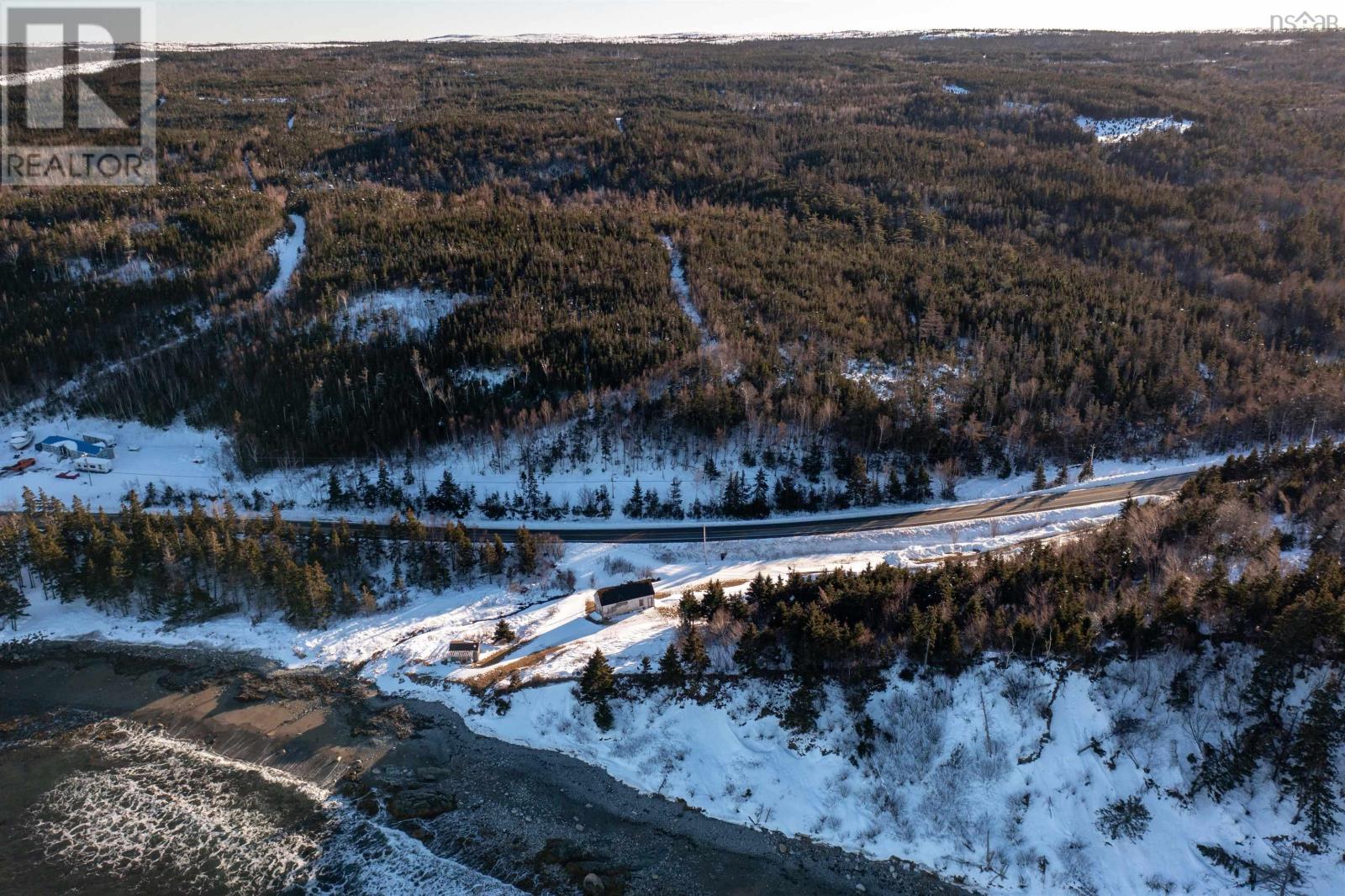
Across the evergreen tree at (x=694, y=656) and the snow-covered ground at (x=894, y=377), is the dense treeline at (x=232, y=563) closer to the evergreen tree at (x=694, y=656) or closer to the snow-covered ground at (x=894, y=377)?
the evergreen tree at (x=694, y=656)

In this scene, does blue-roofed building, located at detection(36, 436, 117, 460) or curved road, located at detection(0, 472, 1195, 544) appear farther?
blue-roofed building, located at detection(36, 436, 117, 460)

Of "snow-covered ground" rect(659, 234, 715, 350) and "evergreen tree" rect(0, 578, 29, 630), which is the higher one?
"snow-covered ground" rect(659, 234, 715, 350)

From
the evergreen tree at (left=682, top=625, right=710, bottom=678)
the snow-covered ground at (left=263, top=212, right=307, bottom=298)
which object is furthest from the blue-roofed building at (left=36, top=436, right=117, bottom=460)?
the evergreen tree at (left=682, top=625, right=710, bottom=678)

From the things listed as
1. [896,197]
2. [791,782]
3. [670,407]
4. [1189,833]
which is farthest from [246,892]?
[896,197]

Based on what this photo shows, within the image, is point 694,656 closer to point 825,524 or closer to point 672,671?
point 672,671

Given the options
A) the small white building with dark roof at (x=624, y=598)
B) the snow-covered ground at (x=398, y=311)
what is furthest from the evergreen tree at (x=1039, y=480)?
the snow-covered ground at (x=398, y=311)

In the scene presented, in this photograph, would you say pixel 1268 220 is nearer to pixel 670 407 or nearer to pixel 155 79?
pixel 670 407

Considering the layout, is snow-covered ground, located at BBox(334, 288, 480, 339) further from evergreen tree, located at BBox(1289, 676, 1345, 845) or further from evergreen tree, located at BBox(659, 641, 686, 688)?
evergreen tree, located at BBox(1289, 676, 1345, 845)
